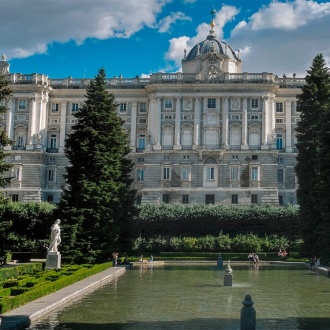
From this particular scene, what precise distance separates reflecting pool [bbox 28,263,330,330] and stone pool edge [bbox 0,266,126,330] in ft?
1.07

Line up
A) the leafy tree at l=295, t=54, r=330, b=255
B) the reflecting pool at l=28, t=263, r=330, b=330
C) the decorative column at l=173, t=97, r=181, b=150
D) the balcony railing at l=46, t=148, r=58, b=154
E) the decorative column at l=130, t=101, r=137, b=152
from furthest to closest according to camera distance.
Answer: the balcony railing at l=46, t=148, r=58, b=154 → the decorative column at l=130, t=101, r=137, b=152 → the decorative column at l=173, t=97, r=181, b=150 → the leafy tree at l=295, t=54, r=330, b=255 → the reflecting pool at l=28, t=263, r=330, b=330

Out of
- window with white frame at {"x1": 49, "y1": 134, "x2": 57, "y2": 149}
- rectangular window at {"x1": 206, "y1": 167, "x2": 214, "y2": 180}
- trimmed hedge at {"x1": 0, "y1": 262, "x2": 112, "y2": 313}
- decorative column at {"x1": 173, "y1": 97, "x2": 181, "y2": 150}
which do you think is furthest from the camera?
window with white frame at {"x1": 49, "y1": 134, "x2": 57, "y2": 149}

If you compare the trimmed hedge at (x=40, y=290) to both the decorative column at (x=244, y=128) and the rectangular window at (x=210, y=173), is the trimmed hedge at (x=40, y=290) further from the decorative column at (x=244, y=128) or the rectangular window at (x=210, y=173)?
the decorative column at (x=244, y=128)

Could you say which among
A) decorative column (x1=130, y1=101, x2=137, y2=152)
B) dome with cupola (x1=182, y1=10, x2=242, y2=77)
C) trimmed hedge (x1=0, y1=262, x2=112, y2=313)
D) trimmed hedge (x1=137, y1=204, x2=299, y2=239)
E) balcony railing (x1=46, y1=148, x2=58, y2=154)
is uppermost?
dome with cupola (x1=182, y1=10, x2=242, y2=77)

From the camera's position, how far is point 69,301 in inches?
866

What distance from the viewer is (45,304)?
19844mm

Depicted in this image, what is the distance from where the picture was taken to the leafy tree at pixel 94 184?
39.8 m

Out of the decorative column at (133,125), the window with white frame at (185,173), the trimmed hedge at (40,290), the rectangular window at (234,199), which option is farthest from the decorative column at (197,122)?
the trimmed hedge at (40,290)

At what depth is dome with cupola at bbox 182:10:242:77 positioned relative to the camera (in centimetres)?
8031

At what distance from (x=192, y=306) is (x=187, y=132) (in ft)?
194

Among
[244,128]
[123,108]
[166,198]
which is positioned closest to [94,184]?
[166,198]

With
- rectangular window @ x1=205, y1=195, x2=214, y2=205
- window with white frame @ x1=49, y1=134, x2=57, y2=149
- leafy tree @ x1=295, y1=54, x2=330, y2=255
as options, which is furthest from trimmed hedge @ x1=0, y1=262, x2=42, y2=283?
window with white frame @ x1=49, y1=134, x2=57, y2=149

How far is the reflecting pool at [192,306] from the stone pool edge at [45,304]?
33 centimetres

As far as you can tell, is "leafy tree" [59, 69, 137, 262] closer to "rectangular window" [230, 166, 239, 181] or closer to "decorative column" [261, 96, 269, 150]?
"rectangular window" [230, 166, 239, 181]
